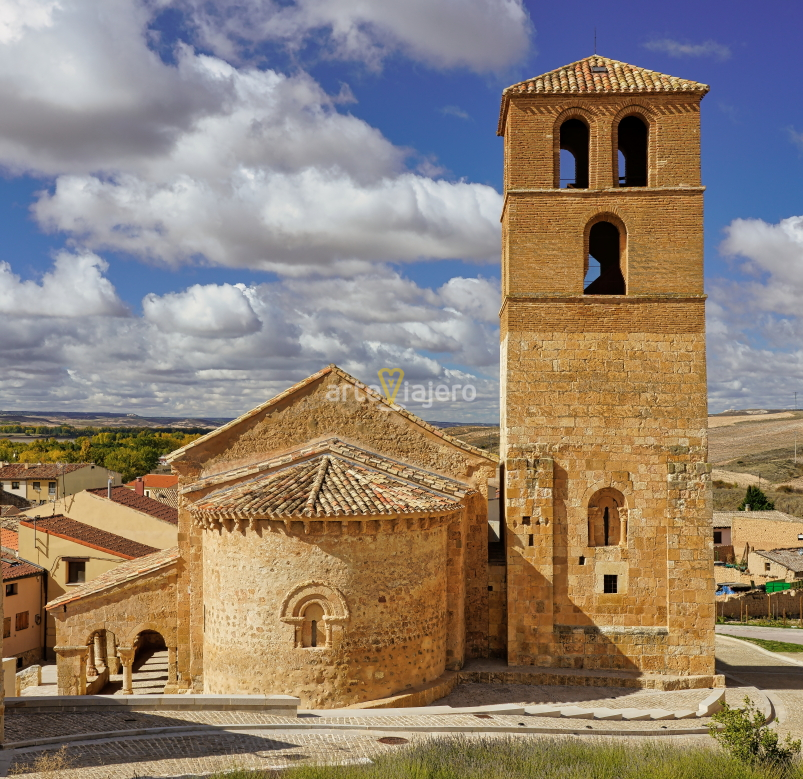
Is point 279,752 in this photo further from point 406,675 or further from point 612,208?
point 612,208

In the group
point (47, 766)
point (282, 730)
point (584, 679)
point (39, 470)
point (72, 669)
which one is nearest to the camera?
point (47, 766)

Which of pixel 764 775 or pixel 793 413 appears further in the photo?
pixel 793 413

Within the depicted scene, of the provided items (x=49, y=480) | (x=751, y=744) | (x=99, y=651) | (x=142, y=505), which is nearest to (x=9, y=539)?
(x=142, y=505)

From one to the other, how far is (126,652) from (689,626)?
1339 centimetres

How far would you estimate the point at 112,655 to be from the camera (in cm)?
1977

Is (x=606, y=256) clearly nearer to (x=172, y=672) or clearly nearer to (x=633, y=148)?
(x=633, y=148)

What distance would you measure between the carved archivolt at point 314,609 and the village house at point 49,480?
156ft

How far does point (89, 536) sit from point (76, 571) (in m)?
1.47

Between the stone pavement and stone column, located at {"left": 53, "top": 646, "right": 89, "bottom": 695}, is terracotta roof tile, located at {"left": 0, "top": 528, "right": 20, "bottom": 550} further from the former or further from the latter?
the stone pavement

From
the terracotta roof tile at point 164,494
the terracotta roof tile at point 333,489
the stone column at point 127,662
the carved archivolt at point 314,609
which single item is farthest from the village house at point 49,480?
the carved archivolt at point 314,609

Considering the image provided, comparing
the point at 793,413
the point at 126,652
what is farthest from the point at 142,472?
the point at 793,413

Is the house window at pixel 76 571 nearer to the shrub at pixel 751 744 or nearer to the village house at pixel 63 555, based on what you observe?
the village house at pixel 63 555

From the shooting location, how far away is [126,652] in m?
16.0

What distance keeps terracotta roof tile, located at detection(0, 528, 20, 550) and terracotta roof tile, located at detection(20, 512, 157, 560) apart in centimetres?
201
